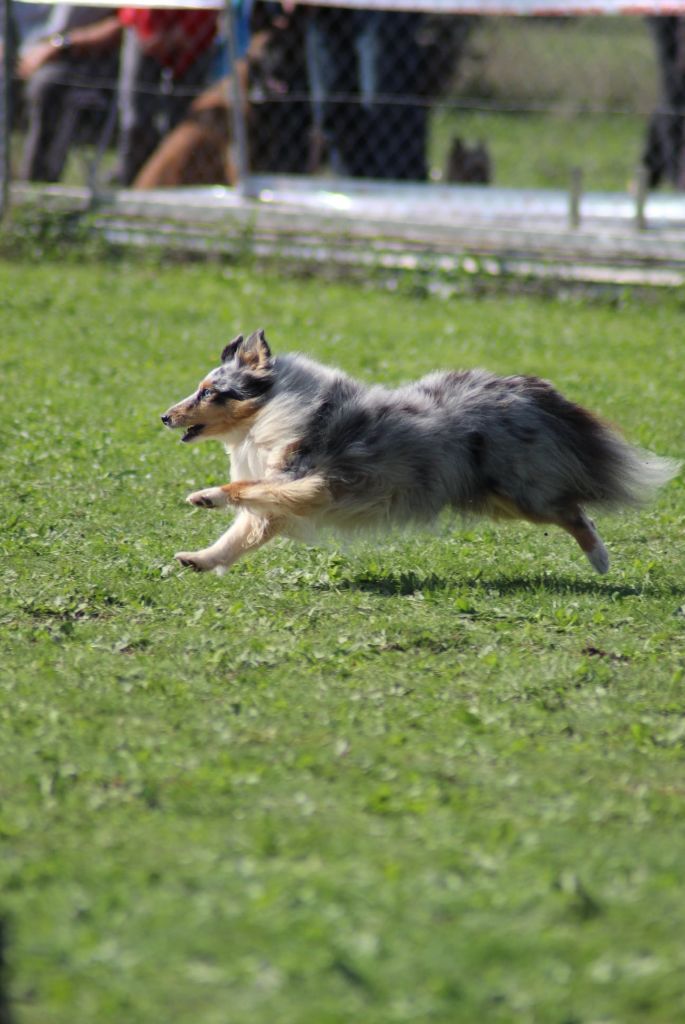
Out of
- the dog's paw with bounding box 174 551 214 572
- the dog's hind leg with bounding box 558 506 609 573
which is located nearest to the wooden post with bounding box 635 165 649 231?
the dog's hind leg with bounding box 558 506 609 573

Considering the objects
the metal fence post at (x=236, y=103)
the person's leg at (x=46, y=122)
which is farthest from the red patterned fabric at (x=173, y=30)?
the person's leg at (x=46, y=122)

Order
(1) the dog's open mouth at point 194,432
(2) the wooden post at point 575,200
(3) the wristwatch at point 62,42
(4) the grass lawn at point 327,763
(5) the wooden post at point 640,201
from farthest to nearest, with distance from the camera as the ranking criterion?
(3) the wristwatch at point 62,42 → (2) the wooden post at point 575,200 → (5) the wooden post at point 640,201 → (1) the dog's open mouth at point 194,432 → (4) the grass lawn at point 327,763

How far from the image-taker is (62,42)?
13305 millimetres

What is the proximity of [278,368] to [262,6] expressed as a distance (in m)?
8.23

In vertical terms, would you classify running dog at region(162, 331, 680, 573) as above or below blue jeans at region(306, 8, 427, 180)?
below

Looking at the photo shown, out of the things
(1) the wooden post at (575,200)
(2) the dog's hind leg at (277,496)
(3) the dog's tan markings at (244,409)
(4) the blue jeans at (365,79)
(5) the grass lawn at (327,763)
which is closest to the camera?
(5) the grass lawn at (327,763)

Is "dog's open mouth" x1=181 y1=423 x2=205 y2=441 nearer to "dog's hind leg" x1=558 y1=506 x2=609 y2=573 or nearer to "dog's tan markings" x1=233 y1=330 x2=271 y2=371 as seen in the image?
"dog's tan markings" x1=233 y1=330 x2=271 y2=371

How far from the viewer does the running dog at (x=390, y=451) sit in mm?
5539

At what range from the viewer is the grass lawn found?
9.61 ft

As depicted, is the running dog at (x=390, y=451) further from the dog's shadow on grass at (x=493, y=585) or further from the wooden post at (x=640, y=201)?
the wooden post at (x=640, y=201)

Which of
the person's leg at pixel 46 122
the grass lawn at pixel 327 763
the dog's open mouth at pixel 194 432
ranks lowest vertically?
the grass lawn at pixel 327 763

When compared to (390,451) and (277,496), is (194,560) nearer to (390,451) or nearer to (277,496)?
(277,496)

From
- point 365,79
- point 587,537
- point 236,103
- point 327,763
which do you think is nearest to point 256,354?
point 587,537

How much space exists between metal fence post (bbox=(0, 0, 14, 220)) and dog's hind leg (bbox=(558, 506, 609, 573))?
850 centimetres
